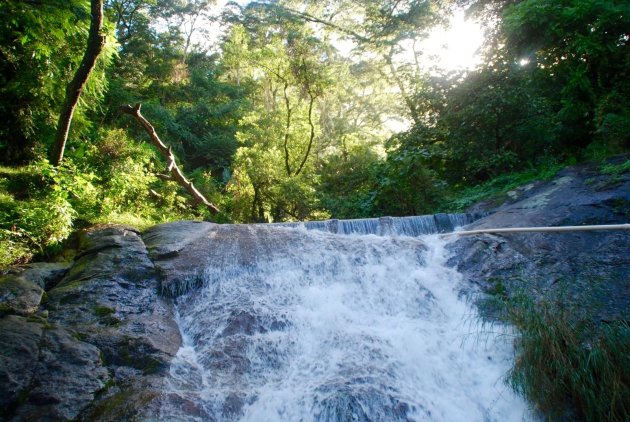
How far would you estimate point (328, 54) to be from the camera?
1283cm

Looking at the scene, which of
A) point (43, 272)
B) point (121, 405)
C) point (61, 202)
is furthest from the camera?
point (61, 202)

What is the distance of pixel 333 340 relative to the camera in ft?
12.6

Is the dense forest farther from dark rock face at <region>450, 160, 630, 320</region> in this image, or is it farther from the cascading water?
the cascading water

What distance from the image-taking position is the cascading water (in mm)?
3008

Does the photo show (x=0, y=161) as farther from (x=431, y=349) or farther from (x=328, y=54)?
(x=328, y=54)

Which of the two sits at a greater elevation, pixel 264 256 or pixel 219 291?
pixel 264 256

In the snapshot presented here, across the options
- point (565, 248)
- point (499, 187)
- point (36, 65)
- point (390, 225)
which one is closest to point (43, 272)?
point (36, 65)

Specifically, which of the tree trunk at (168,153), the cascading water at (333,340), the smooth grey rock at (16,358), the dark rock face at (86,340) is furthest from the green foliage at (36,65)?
the smooth grey rock at (16,358)

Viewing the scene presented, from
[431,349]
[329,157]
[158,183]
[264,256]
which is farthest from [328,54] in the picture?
[431,349]

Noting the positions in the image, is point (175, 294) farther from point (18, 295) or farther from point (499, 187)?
point (499, 187)

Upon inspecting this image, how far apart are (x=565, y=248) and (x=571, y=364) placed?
8.43ft

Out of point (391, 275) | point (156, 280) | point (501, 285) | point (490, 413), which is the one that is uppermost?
point (156, 280)

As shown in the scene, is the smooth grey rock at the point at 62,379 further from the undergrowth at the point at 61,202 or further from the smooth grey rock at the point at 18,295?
the undergrowth at the point at 61,202

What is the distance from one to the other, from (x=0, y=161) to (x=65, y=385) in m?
5.85
